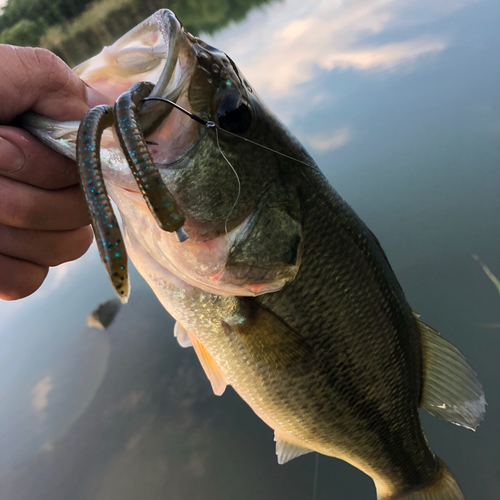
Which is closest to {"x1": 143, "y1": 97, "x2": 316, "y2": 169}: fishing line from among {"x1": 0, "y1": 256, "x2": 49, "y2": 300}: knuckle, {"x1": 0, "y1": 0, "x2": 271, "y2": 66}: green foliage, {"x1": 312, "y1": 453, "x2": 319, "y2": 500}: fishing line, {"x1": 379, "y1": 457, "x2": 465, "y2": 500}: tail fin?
{"x1": 0, "y1": 256, "x2": 49, "y2": 300}: knuckle

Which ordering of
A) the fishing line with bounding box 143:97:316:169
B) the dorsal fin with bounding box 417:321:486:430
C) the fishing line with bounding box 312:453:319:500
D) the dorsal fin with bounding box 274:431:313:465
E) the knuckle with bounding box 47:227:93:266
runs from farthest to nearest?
the fishing line with bounding box 312:453:319:500
the dorsal fin with bounding box 274:431:313:465
the dorsal fin with bounding box 417:321:486:430
the knuckle with bounding box 47:227:93:266
the fishing line with bounding box 143:97:316:169

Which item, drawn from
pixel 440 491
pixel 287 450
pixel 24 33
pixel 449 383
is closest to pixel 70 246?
pixel 287 450

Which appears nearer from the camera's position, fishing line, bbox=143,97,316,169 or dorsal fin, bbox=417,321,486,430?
fishing line, bbox=143,97,316,169

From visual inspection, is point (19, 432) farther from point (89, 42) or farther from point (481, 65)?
point (89, 42)

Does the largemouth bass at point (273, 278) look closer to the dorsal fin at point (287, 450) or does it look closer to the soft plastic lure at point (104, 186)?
the dorsal fin at point (287, 450)

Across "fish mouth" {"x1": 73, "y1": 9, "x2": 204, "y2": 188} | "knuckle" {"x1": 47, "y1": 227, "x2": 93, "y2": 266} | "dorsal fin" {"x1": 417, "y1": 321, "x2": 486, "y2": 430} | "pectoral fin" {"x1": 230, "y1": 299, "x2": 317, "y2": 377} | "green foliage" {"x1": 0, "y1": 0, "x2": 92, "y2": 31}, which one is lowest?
"dorsal fin" {"x1": 417, "y1": 321, "x2": 486, "y2": 430}

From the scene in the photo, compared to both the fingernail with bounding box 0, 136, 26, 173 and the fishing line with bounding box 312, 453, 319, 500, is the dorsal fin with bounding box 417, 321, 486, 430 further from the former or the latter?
the fingernail with bounding box 0, 136, 26, 173

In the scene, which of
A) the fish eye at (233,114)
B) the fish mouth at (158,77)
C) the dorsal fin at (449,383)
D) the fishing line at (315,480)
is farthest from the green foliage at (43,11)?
the dorsal fin at (449,383)
